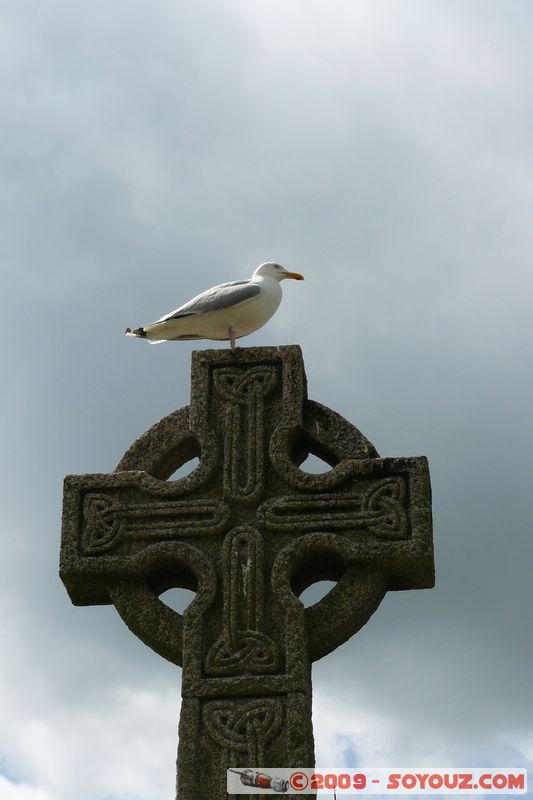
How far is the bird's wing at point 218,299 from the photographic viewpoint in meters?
8.07

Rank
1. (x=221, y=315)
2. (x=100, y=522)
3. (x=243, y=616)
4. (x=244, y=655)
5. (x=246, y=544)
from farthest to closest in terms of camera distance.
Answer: (x=221, y=315), (x=100, y=522), (x=246, y=544), (x=243, y=616), (x=244, y=655)

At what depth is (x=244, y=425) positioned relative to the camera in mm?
7609

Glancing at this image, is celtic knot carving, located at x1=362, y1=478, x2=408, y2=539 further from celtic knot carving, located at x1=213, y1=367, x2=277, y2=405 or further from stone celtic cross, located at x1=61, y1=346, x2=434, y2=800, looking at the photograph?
celtic knot carving, located at x1=213, y1=367, x2=277, y2=405

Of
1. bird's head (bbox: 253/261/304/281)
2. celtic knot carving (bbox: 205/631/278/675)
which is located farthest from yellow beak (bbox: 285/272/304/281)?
celtic knot carving (bbox: 205/631/278/675)

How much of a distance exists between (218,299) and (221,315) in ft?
0.40

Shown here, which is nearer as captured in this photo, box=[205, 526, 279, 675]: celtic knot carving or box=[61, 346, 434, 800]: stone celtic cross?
box=[61, 346, 434, 800]: stone celtic cross

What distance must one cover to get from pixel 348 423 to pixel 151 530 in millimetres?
1327

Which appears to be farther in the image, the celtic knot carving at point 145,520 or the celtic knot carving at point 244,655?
the celtic knot carving at point 145,520

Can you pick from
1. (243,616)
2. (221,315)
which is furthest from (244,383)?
(243,616)

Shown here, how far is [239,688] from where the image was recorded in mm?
6672

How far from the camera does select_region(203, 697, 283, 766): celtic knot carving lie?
6.51 meters

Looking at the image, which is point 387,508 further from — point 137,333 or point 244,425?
point 137,333

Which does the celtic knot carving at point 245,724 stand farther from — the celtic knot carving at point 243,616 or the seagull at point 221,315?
the seagull at point 221,315

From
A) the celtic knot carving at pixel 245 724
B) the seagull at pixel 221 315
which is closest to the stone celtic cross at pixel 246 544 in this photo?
the celtic knot carving at pixel 245 724
